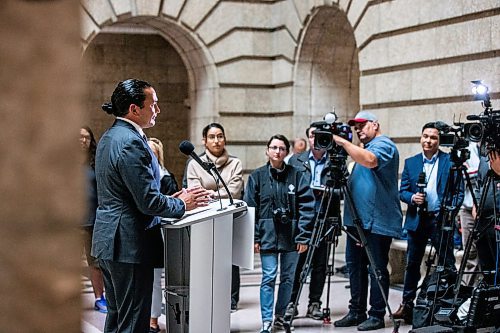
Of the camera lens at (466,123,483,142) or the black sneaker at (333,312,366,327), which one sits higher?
the camera lens at (466,123,483,142)

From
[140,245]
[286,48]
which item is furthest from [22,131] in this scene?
[286,48]

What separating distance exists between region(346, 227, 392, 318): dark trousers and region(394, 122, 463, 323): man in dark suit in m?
0.43

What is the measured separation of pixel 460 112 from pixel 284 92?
429cm

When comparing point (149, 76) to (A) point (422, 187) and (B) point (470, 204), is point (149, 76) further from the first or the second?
(A) point (422, 187)

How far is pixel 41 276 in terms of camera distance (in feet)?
2.68

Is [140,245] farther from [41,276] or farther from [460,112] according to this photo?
[460,112]

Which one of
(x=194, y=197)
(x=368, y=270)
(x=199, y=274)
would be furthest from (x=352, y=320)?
(x=194, y=197)

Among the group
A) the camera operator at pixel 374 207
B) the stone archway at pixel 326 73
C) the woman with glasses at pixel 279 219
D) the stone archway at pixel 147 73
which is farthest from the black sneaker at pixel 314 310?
the stone archway at pixel 147 73

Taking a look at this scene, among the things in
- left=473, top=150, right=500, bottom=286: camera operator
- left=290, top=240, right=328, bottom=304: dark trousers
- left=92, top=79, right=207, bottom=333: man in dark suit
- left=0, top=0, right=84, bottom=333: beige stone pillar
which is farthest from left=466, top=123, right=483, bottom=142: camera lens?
left=0, top=0, right=84, bottom=333: beige stone pillar

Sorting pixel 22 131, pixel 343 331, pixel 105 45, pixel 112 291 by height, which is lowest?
pixel 343 331

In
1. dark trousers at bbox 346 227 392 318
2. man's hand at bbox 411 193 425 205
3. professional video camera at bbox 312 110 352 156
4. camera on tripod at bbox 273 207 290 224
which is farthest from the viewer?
man's hand at bbox 411 193 425 205

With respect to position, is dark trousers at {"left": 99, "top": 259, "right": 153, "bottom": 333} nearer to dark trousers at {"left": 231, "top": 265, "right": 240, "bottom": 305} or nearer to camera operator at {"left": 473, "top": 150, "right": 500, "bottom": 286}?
camera operator at {"left": 473, "top": 150, "right": 500, "bottom": 286}

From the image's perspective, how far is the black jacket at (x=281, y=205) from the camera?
707 centimetres

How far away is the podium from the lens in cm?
528
